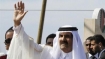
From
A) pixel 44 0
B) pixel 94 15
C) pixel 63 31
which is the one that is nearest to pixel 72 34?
pixel 63 31

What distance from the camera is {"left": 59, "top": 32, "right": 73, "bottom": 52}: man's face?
7.59 meters

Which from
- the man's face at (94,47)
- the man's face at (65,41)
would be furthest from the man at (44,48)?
the man's face at (94,47)

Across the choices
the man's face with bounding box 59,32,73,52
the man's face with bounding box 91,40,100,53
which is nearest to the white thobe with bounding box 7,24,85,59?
the man's face with bounding box 59,32,73,52

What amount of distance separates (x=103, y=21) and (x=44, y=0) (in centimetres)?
655

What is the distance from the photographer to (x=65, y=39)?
24.9 ft

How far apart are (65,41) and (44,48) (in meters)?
0.47

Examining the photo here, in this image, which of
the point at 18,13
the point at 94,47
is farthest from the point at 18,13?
the point at 94,47

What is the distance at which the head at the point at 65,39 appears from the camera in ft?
24.9

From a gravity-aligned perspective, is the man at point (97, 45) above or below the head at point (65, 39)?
below

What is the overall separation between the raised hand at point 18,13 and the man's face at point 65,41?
756 mm

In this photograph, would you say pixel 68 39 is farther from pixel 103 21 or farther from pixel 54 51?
pixel 103 21

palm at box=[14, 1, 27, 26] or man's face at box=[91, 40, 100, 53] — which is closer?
palm at box=[14, 1, 27, 26]

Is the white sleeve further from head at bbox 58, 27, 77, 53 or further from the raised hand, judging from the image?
head at bbox 58, 27, 77, 53

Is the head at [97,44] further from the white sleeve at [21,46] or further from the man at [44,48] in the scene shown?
the white sleeve at [21,46]
